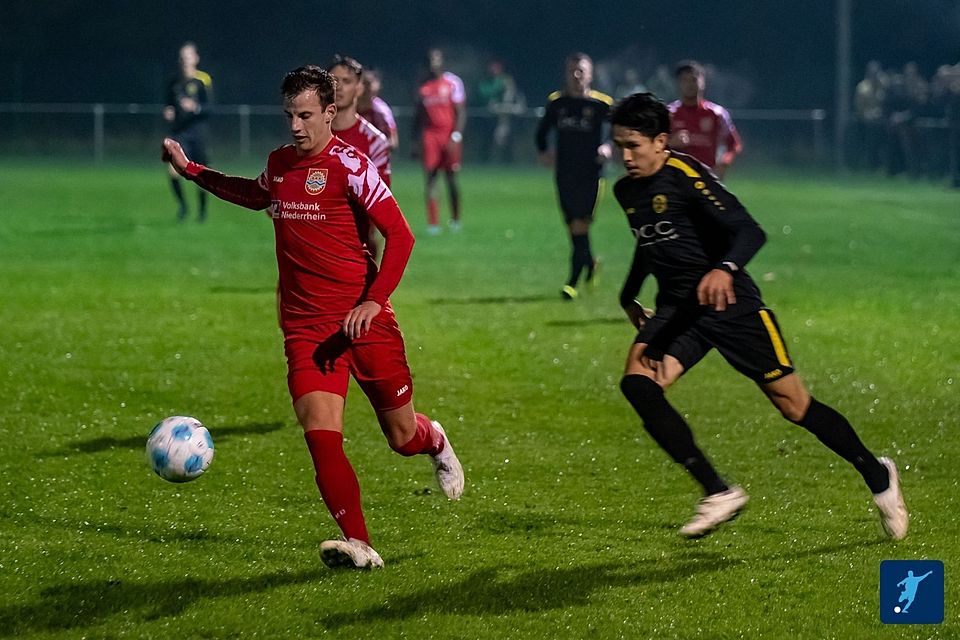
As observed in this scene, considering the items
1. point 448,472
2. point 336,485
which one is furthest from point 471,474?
point 336,485

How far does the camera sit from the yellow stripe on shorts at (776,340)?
20.0ft

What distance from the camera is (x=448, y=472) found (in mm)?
6762

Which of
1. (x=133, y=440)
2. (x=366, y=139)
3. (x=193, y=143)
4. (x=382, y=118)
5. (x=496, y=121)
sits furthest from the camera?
(x=496, y=121)

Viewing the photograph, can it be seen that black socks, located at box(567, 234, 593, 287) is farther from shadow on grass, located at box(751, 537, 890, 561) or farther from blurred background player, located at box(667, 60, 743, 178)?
shadow on grass, located at box(751, 537, 890, 561)

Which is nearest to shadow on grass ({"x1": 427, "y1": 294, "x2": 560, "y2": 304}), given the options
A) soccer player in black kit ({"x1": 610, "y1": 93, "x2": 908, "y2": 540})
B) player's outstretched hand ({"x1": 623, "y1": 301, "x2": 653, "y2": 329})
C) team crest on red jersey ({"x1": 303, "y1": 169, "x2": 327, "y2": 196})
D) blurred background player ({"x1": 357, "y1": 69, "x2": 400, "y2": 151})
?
blurred background player ({"x1": 357, "y1": 69, "x2": 400, "y2": 151})

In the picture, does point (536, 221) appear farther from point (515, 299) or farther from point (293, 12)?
point (293, 12)

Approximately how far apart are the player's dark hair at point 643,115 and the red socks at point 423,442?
151cm

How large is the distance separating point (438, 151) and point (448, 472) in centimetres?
1559

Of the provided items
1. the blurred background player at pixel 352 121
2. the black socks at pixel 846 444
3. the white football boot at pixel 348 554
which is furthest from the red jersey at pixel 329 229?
the blurred background player at pixel 352 121

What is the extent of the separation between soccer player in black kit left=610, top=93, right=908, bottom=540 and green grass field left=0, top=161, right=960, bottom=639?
0.38 meters

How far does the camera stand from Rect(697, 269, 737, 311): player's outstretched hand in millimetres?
5848

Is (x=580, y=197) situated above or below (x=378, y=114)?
below

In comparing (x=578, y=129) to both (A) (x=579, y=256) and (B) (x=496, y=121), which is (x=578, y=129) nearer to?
(A) (x=579, y=256)

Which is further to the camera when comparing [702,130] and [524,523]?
[702,130]
